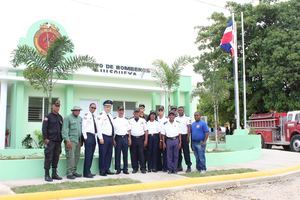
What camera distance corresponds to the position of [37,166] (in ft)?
29.9

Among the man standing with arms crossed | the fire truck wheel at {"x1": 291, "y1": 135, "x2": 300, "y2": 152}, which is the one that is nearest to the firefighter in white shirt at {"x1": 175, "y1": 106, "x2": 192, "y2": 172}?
the man standing with arms crossed

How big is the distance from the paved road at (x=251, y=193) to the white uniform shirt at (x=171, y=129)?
2024 mm

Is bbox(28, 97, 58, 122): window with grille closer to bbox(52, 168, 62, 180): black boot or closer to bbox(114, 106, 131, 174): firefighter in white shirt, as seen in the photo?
bbox(114, 106, 131, 174): firefighter in white shirt

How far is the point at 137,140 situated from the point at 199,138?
5.44 ft

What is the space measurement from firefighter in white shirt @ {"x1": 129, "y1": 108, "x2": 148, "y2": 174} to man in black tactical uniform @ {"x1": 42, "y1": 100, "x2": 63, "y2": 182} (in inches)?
82.7

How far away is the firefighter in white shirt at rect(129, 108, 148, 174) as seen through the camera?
10180 millimetres

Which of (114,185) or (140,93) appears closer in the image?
(114,185)

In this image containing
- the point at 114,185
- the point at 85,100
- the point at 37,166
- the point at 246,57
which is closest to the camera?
the point at 114,185

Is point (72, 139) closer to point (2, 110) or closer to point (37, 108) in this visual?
point (2, 110)

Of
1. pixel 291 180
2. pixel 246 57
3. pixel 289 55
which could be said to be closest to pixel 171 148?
pixel 291 180

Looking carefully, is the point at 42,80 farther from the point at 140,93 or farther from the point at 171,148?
Answer: the point at 140,93

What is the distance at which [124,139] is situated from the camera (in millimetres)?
9977

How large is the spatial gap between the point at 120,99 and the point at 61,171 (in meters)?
10.1

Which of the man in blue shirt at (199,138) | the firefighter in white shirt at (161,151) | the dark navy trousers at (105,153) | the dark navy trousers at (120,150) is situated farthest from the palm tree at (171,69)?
the dark navy trousers at (105,153)
